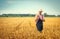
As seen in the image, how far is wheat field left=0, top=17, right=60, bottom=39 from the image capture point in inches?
148

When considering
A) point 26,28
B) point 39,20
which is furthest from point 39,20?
point 26,28

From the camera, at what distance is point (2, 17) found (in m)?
3.93

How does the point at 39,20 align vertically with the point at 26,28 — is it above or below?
above

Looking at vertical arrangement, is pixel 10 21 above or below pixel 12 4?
below

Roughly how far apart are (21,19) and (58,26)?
3.02ft

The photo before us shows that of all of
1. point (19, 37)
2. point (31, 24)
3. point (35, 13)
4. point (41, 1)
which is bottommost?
point (19, 37)

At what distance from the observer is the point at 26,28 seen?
385 centimetres

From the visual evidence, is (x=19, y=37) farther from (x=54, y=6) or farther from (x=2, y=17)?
(x=54, y=6)

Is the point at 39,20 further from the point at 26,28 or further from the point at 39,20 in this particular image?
the point at 26,28

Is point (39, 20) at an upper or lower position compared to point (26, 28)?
upper

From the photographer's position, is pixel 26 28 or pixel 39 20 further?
pixel 26 28

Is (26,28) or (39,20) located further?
(26,28)

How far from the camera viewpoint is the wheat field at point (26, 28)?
12.4ft

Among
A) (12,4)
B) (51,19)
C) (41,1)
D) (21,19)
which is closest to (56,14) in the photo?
(51,19)
